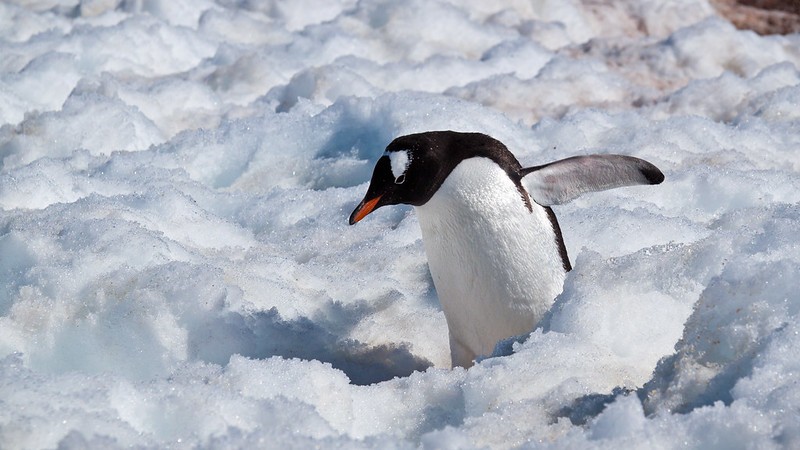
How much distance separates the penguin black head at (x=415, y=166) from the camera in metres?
2.62

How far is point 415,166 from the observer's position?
8.58ft

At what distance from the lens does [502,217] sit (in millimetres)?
2691

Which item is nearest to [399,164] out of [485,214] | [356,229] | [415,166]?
[415,166]

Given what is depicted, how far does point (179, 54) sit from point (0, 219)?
233 cm

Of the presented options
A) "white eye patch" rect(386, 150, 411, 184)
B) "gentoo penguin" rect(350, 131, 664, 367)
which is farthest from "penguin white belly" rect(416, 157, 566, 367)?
"white eye patch" rect(386, 150, 411, 184)

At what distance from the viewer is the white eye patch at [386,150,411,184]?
262 cm

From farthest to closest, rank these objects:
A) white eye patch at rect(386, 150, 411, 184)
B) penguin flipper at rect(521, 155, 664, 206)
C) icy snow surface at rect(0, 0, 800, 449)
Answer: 1. penguin flipper at rect(521, 155, 664, 206)
2. white eye patch at rect(386, 150, 411, 184)
3. icy snow surface at rect(0, 0, 800, 449)

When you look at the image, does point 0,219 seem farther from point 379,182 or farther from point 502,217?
point 502,217

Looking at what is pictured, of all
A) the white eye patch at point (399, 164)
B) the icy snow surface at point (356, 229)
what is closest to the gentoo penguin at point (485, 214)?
the white eye patch at point (399, 164)

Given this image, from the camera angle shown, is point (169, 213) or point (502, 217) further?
point (169, 213)

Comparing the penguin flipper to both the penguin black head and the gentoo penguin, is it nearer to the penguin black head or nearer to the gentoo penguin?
the gentoo penguin

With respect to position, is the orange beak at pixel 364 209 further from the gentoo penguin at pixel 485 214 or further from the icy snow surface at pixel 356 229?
the icy snow surface at pixel 356 229

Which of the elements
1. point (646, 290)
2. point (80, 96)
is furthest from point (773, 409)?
point (80, 96)

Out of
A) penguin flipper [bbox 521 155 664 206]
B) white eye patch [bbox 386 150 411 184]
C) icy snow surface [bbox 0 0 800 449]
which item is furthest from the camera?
penguin flipper [bbox 521 155 664 206]
